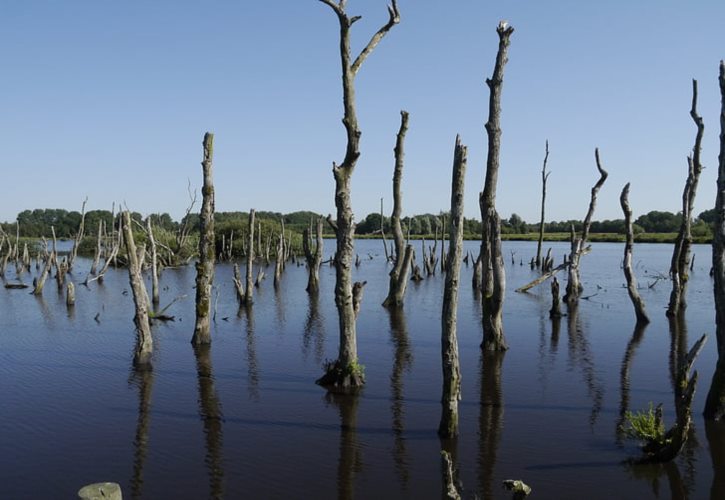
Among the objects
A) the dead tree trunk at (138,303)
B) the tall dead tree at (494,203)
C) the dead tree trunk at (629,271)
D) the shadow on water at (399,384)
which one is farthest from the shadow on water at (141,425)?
the dead tree trunk at (629,271)

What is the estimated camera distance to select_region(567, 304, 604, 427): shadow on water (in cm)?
1033

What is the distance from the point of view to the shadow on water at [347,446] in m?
7.09

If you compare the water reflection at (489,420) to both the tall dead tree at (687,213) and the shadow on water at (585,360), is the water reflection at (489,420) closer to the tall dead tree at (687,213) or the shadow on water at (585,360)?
the shadow on water at (585,360)

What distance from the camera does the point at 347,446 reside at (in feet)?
27.3

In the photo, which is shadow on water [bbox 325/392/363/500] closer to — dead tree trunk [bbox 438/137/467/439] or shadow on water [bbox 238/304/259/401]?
dead tree trunk [bbox 438/137/467/439]

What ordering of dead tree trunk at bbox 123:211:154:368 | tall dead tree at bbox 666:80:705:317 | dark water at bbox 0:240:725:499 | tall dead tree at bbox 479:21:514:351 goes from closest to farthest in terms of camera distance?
dark water at bbox 0:240:725:499, dead tree trunk at bbox 123:211:154:368, tall dead tree at bbox 479:21:514:351, tall dead tree at bbox 666:80:705:317

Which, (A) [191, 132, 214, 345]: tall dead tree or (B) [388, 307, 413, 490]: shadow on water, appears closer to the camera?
(B) [388, 307, 413, 490]: shadow on water

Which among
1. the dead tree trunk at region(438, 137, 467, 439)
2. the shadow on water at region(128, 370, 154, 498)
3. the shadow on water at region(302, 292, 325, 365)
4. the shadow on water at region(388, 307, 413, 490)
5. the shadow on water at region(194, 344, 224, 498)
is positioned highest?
the dead tree trunk at region(438, 137, 467, 439)

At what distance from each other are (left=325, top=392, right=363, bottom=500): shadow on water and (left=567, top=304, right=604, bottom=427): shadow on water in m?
3.65

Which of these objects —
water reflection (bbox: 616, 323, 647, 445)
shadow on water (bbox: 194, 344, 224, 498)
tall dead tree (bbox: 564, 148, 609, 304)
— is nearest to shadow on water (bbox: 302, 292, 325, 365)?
shadow on water (bbox: 194, 344, 224, 498)

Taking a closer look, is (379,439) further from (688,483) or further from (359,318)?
(359,318)

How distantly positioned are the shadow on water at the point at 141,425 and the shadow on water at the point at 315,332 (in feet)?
12.1

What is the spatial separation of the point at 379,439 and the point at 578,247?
15447 mm

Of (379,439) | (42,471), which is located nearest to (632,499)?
(379,439)
